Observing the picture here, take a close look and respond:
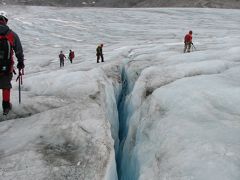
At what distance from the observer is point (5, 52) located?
6.74 metres

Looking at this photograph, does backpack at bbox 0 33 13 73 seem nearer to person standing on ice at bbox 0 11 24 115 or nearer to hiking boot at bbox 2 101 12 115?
person standing on ice at bbox 0 11 24 115

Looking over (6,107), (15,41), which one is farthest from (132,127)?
(15,41)

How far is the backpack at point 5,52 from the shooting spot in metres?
6.68

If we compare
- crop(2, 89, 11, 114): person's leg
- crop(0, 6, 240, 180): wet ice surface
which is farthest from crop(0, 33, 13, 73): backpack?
crop(0, 6, 240, 180): wet ice surface

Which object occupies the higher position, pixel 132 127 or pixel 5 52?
pixel 5 52

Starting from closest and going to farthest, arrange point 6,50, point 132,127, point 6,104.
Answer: point 6,50, point 6,104, point 132,127

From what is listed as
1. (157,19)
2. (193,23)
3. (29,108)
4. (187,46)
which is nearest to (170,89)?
(29,108)

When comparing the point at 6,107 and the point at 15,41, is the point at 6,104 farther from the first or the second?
the point at 15,41

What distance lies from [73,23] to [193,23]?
16.9 meters

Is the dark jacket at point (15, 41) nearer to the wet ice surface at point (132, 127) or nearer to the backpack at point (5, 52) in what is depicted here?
the backpack at point (5, 52)

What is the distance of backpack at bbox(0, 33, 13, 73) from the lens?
6.68 meters

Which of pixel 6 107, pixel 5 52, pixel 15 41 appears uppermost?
pixel 15 41

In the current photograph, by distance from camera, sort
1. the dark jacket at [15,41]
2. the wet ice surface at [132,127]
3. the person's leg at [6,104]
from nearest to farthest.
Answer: the wet ice surface at [132,127] < the dark jacket at [15,41] < the person's leg at [6,104]

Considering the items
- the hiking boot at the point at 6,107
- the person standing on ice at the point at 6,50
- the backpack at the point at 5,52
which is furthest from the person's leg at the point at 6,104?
the backpack at the point at 5,52
